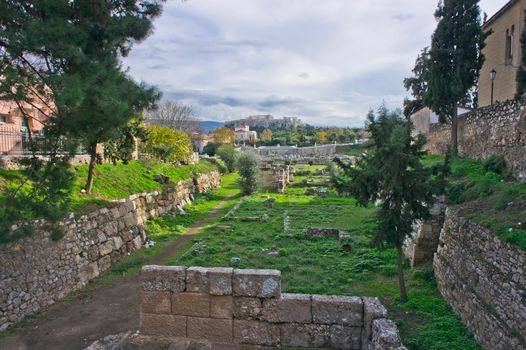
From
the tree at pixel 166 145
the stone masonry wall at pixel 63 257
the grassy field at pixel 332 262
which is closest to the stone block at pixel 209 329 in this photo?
the grassy field at pixel 332 262

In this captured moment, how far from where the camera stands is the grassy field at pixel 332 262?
316 inches

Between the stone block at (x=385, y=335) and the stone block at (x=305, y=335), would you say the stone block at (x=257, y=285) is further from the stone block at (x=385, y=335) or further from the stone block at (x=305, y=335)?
the stone block at (x=385, y=335)

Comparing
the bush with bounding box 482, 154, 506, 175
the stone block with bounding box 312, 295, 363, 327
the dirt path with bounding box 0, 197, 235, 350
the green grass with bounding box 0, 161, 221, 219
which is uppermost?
the bush with bounding box 482, 154, 506, 175

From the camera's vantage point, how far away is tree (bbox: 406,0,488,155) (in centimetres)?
1792

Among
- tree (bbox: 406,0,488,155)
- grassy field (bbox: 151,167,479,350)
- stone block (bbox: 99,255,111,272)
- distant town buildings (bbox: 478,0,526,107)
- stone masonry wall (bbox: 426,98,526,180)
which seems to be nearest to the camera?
grassy field (bbox: 151,167,479,350)

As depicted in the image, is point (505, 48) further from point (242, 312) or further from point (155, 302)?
point (155, 302)

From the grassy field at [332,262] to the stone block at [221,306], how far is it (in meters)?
3.77

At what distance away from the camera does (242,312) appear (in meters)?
5.95

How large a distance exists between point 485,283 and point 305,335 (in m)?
4.01

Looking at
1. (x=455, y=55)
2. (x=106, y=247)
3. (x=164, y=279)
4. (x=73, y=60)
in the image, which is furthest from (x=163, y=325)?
(x=455, y=55)

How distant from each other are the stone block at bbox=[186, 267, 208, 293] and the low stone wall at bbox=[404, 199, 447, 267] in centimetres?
751

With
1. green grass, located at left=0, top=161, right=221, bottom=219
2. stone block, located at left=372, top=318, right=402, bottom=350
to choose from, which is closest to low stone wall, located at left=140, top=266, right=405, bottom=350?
stone block, located at left=372, top=318, right=402, bottom=350

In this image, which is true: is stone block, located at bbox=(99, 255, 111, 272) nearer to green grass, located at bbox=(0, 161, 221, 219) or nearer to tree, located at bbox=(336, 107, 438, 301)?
green grass, located at bbox=(0, 161, 221, 219)

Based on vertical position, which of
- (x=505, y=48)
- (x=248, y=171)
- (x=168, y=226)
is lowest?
(x=168, y=226)
